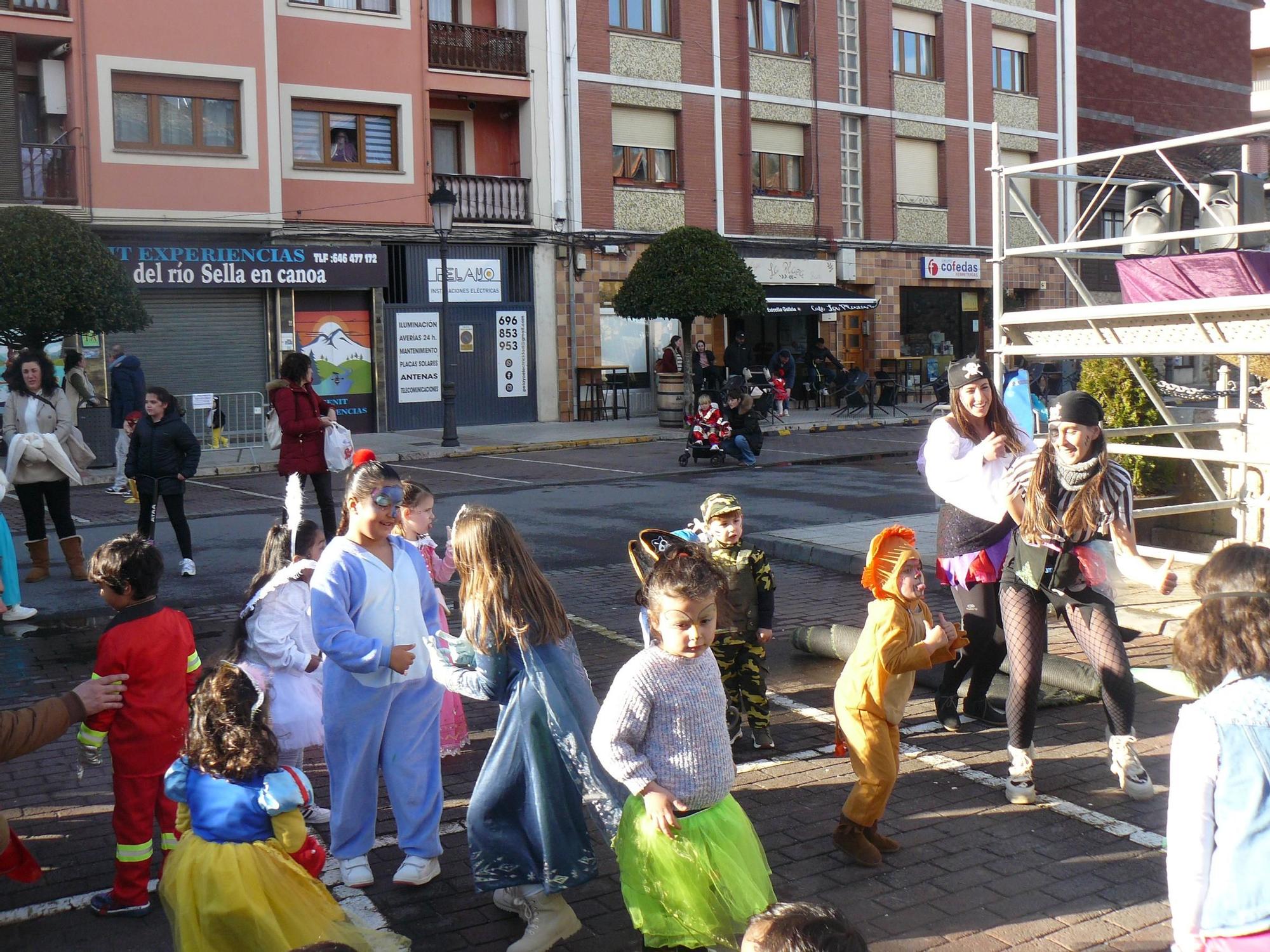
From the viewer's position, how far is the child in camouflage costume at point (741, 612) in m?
5.94

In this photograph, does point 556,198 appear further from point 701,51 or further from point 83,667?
point 83,667

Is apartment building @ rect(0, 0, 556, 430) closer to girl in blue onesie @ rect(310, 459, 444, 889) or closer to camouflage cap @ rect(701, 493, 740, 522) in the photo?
camouflage cap @ rect(701, 493, 740, 522)

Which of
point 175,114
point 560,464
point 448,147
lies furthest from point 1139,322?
point 448,147

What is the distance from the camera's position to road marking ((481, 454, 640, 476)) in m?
18.7

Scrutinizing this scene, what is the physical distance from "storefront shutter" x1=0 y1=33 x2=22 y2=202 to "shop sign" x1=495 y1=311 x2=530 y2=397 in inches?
379

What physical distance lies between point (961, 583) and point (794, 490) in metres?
9.99

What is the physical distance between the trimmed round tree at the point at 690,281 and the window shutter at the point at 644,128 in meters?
4.47

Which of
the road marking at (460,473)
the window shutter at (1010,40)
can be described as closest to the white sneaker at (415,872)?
the road marking at (460,473)

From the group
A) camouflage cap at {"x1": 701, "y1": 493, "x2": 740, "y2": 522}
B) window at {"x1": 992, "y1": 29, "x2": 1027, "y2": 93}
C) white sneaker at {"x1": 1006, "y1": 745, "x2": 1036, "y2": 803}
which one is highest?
window at {"x1": 992, "y1": 29, "x2": 1027, "y2": 93}

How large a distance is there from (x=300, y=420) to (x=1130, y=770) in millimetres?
7241

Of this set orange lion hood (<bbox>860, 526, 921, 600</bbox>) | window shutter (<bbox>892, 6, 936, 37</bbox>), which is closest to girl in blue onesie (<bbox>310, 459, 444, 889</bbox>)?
orange lion hood (<bbox>860, 526, 921, 600</bbox>)

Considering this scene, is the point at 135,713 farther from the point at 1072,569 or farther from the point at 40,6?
the point at 40,6

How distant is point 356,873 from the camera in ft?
15.1

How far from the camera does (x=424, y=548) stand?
6.58 m
